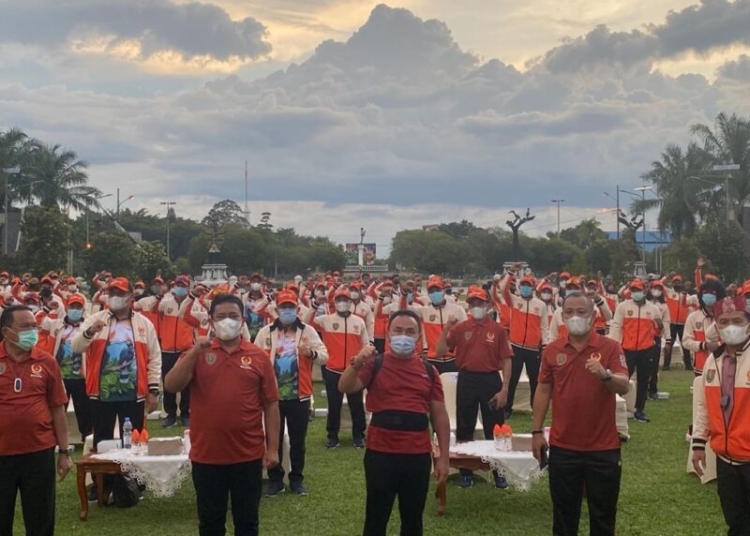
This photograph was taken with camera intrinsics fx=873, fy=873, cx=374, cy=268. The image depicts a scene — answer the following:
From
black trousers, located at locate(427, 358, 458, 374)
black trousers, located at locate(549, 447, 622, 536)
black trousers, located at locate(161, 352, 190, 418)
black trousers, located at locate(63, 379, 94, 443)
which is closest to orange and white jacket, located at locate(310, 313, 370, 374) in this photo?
black trousers, located at locate(427, 358, 458, 374)

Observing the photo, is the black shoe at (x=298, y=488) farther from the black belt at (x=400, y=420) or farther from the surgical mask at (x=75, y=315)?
the black belt at (x=400, y=420)

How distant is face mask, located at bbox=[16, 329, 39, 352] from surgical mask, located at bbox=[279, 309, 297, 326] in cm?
335

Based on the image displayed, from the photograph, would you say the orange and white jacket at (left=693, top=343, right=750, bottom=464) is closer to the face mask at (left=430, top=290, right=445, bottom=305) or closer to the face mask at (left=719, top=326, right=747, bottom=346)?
A: the face mask at (left=719, top=326, right=747, bottom=346)

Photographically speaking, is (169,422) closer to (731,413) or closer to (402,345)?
(402,345)

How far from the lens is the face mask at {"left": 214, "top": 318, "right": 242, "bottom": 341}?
5.82 meters

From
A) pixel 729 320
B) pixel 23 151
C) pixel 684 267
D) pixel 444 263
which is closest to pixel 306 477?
pixel 729 320

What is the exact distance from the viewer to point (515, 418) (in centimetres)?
1385

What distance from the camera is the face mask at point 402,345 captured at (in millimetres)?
5820

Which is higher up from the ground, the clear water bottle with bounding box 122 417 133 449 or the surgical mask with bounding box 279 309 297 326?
the surgical mask with bounding box 279 309 297 326

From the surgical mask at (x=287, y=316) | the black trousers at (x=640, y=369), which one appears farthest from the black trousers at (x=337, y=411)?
the black trousers at (x=640, y=369)

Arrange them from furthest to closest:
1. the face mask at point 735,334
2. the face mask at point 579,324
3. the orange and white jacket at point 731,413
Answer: the face mask at point 579,324
the face mask at point 735,334
the orange and white jacket at point 731,413

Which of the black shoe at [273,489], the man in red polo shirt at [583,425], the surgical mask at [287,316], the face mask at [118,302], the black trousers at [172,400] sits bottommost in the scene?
the black shoe at [273,489]

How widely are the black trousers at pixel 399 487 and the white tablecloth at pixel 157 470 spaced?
2.84 meters

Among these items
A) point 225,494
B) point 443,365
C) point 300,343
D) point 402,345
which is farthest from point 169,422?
point 402,345
